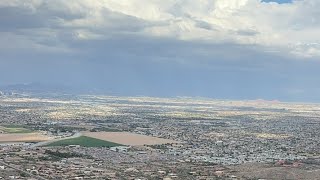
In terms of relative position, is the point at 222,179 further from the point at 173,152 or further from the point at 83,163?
the point at 173,152

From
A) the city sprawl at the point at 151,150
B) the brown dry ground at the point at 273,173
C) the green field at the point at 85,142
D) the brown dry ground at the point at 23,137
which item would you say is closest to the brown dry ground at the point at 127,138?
the city sprawl at the point at 151,150

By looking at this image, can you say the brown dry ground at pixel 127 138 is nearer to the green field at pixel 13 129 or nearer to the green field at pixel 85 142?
the green field at pixel 85 142

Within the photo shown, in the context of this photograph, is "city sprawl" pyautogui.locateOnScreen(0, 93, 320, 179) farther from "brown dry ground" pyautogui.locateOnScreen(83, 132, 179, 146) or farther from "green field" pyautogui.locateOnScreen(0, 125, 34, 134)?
"green field" pyautogui.locateOnScreen(0, 125, 34, 134)

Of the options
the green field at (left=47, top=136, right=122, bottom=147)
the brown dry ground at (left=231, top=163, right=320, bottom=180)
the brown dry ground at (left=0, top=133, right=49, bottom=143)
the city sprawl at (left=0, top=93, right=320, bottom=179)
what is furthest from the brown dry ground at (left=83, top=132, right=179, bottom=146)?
the brown dry ground at (left=231, top=163, right=320, bottom=180)

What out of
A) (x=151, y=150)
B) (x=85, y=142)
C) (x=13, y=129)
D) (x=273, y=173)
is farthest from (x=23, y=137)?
(x=273, y=173)

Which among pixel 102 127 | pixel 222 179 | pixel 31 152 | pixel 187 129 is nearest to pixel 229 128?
pixel 187 129

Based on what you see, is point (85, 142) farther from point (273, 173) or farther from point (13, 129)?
point (273, 173)
